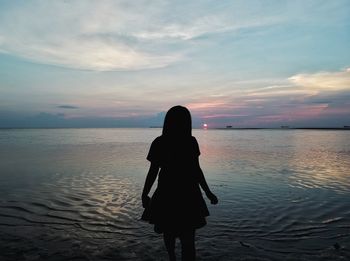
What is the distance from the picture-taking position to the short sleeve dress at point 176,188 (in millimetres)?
4348

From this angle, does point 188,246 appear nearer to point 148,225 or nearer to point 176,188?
point 176,188

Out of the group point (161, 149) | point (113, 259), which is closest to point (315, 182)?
point (113, 259)

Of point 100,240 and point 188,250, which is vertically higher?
point 188,250

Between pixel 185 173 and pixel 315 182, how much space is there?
11.5 meters

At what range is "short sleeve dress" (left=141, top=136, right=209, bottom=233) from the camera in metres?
4.35

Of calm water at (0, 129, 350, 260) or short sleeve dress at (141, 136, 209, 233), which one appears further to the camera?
calm water at (0, 129, 350, 260)

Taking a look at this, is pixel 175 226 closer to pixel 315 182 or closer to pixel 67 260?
pixel 67 260

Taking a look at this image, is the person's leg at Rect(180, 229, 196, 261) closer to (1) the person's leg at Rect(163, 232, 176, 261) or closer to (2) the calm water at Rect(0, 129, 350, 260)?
(1) the person's leg at Rect(163, 232, 176, 261)

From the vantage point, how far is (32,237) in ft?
23.0

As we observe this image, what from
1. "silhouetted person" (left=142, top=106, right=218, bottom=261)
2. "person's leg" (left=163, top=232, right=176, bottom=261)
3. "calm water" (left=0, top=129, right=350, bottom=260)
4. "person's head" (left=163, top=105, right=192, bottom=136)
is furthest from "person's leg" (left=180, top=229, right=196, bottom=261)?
Answer: "calm water" (left=0, top=129, right=350, bottom=260)

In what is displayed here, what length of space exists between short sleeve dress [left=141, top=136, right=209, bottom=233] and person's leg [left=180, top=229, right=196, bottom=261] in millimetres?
80

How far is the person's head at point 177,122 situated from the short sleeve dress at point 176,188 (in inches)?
3.2

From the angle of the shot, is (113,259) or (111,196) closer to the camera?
(113,259)

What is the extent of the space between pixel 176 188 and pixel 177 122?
35.1 inches
